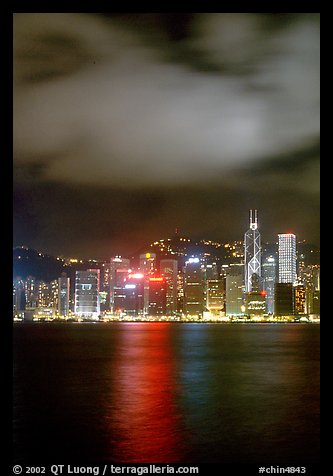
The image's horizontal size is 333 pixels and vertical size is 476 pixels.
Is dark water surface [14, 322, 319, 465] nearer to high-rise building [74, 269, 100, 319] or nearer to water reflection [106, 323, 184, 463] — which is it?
water reflection [106, 323, 184, 463]

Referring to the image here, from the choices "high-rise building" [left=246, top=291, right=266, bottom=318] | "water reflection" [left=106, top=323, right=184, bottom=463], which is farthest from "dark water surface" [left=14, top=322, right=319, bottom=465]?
"high-rise building" [left=246, top=291, right=266, bottom=318]

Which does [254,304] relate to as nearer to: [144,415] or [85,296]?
[85,296]

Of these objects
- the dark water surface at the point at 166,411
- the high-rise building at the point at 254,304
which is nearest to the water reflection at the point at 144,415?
the dark water surface at the point at 166,411

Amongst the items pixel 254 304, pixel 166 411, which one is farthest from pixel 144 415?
pixel 254 304

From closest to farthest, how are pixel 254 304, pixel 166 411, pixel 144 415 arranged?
pixel 144 415
pixel 166 411
pixel 254 304
